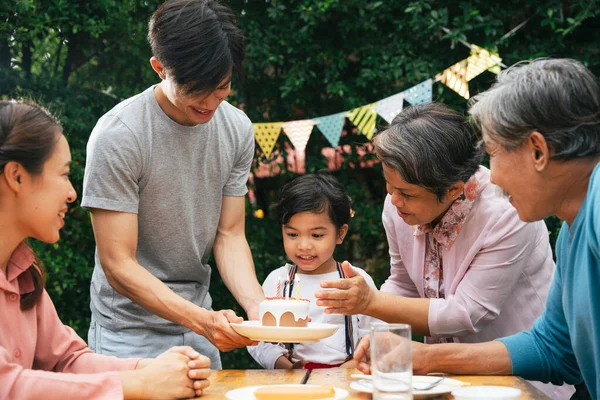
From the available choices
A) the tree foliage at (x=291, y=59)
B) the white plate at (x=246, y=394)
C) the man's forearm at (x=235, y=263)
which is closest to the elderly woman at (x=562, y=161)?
the white plate at (x=246, y=394)

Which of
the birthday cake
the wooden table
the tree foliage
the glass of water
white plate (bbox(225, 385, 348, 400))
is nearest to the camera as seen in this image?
the glass of water

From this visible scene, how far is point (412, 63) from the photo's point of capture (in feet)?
17.9

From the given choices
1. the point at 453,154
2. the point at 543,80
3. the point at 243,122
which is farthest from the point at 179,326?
the point at 543,80

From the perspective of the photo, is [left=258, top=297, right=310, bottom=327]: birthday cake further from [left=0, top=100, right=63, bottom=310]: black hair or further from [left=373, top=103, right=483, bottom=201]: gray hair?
[left=0, top=100, right=63, bottom=310]: black hair

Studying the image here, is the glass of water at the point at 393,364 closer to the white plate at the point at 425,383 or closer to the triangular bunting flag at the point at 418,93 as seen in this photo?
the white plate at the point at 425,383

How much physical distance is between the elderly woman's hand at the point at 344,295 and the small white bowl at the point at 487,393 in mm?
705

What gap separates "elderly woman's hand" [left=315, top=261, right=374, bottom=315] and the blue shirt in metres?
0.52

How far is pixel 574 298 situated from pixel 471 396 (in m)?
0.48

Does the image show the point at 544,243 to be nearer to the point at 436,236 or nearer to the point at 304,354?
the point at 436,236

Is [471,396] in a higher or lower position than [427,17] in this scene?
lower

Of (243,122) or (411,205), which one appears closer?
(411,205)

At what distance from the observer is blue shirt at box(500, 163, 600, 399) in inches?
88.0

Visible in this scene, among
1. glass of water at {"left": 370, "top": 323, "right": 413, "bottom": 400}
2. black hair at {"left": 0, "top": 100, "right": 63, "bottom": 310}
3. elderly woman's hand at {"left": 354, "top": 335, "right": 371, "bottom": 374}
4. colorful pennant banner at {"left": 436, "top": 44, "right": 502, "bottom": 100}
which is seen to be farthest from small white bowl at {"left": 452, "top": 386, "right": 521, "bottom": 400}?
colorful pennant banner at {"left": 436, "top": 44, "right": 502, "bottom": 100}

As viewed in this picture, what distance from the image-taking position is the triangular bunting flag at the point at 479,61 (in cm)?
507
